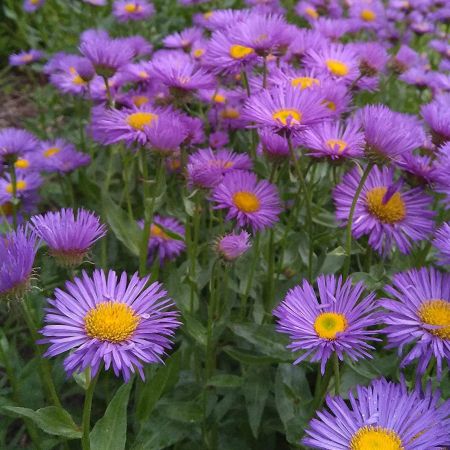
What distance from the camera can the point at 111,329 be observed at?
1.43 m

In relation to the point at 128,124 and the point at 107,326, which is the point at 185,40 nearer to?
the point at 128,124

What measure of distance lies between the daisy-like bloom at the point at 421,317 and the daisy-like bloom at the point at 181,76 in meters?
1.05

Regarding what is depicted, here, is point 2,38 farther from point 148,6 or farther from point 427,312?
point 427,312

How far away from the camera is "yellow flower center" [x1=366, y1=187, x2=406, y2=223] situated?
1918 mm

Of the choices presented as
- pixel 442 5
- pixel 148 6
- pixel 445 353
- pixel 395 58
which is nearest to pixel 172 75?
pixel 445 353

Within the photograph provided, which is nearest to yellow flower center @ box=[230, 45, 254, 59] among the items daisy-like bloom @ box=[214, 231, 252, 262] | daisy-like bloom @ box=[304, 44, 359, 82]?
daisy-like bloom @ box=[304, 44, 359, 82]

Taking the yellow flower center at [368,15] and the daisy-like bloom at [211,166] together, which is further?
the yellow flower center at [368,15]

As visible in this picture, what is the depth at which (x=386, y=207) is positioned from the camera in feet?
6.31

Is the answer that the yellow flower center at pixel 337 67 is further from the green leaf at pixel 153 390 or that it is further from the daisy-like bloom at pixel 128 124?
the green leaf at pixel 153 390

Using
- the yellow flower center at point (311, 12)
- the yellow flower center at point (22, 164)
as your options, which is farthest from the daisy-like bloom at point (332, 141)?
the yellow flower center at point (311, 12)

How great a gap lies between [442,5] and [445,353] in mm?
3876

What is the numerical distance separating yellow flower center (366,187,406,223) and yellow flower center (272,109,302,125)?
0.33 m

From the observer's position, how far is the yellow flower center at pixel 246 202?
1968 mm

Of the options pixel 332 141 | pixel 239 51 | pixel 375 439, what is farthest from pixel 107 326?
pixel 239 51
